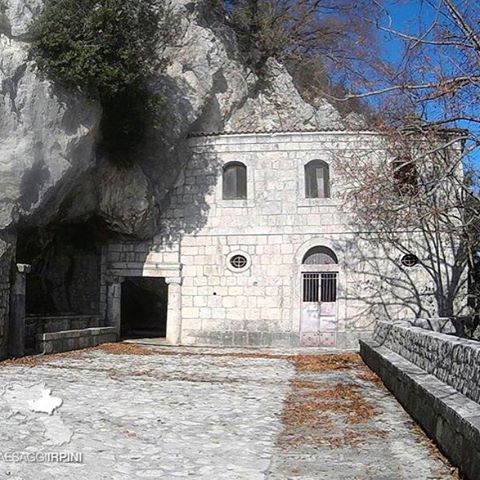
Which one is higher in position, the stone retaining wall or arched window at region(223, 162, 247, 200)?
arched window at region(223, 162, 247, 200)

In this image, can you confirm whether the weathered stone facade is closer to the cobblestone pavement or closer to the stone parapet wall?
the cobblestone pavement

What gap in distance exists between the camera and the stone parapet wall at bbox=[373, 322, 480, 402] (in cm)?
579

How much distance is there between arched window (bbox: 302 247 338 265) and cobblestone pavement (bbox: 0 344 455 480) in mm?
6778

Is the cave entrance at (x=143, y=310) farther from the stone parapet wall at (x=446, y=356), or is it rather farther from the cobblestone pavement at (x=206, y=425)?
the stone parapet wall at (x=446, y=356)

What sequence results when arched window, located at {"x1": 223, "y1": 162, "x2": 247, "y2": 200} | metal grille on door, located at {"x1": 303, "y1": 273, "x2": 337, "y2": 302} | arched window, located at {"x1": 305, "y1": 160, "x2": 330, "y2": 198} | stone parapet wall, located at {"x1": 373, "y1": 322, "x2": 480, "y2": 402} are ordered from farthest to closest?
arched window, located at {"x1": 223, "y1": 162, "x2": 247, "y2": 200} < arched window, located at {"x1": 305, "y1": 160, "x2": 330, "y2": 198} < metal grille on door, located at {"x1": 303, "y1": 273, "x2": 337, "y2": 302} < stone parapet wall, located at {"x1": 373, "y1": 322, "x2": 480, "y2": 402}

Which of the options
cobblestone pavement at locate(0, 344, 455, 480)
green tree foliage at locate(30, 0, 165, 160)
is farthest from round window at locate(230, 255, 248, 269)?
cobblestone pavement at locate(0, 344, 455, 480)

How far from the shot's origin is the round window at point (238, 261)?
18.6m

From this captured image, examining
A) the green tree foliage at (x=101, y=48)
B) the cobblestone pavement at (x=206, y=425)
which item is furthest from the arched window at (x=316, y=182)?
the cobblestone pavement at (x=206, y=425)

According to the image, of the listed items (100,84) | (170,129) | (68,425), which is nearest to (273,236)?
(170,129)

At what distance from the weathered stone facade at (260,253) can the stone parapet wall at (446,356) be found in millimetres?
7602

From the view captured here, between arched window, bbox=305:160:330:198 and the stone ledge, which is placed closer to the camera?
the stone ledge

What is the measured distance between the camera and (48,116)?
13.5 metres

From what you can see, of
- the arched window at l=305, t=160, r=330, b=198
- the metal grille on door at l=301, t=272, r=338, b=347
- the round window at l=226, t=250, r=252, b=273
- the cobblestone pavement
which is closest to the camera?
the cobblestone pavement

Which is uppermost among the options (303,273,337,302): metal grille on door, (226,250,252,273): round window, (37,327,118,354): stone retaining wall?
(226,250,252,273): round window
